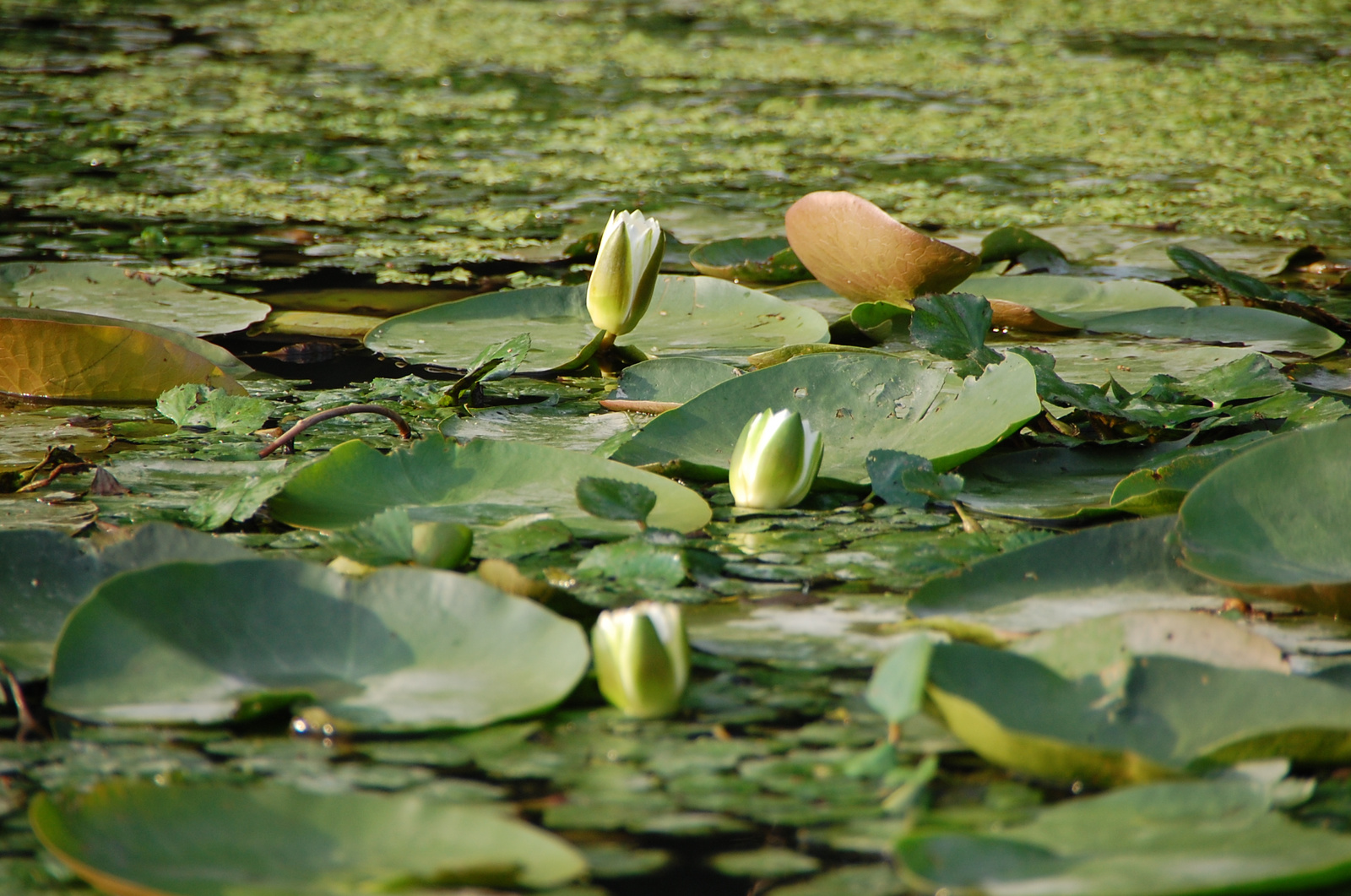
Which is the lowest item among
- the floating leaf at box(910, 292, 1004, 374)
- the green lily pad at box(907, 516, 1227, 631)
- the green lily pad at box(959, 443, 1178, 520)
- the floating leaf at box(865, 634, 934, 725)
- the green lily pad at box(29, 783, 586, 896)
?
the green lily pad at box(959, 443, 1178, 520)

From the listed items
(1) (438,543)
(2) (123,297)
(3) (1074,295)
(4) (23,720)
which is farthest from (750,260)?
(4) (23,720)

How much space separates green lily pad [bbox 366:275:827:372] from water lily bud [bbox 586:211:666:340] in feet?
0.21

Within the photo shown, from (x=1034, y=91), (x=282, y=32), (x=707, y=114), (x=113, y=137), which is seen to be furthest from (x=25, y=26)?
(x=1034, y=91)

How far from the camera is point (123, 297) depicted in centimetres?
196

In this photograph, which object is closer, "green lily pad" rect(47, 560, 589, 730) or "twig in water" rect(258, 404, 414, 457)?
"green lily pad" rect(47, 560, 589, 730)

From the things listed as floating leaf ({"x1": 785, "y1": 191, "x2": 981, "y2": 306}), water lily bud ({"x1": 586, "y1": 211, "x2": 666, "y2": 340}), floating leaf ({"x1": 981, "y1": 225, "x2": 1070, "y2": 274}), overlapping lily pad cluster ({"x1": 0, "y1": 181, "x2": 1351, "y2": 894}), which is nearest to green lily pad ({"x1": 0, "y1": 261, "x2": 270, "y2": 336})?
overlapping lily pad cluster ({"x1": 0, "y1": 181, "x2": 1351, "y2": 894})

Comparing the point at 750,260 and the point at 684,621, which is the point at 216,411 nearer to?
the point at 684,621

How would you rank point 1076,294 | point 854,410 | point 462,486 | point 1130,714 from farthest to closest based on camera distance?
point 1076,294
point 854,410
point 462,486
point 1130,714

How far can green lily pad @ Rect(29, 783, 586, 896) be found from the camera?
25.7 inches

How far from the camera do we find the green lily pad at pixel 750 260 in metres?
2.15

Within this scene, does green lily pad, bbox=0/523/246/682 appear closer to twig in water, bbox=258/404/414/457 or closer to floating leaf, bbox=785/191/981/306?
twig in water, bbox=258/404/414/457

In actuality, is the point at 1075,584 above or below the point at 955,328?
below

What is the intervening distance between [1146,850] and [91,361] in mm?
1345

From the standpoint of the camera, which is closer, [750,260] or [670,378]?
[670,378]
